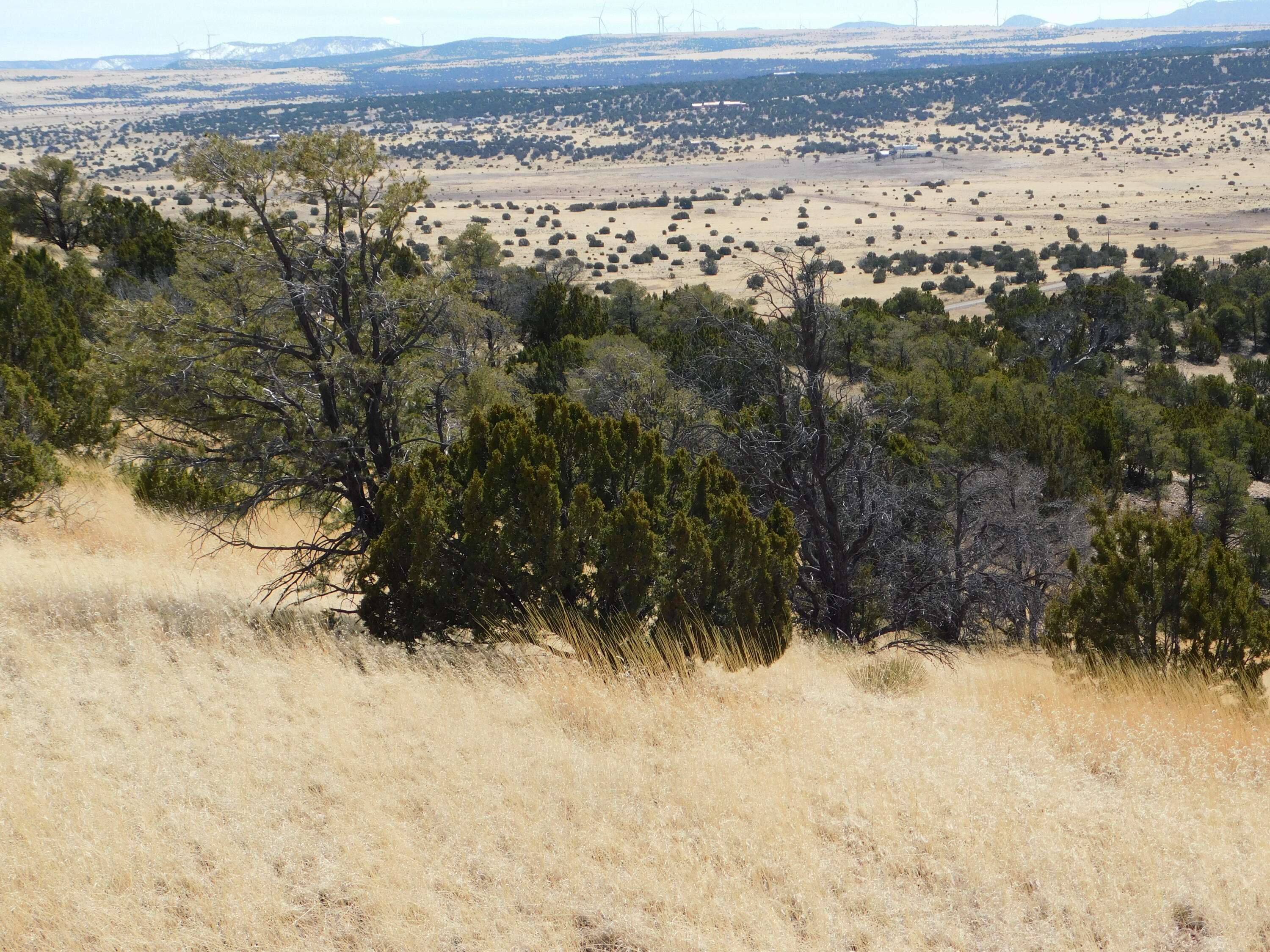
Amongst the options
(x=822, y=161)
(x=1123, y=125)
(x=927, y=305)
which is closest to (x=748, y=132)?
(x=822, y=161)

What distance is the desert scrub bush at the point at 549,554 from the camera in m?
7.69

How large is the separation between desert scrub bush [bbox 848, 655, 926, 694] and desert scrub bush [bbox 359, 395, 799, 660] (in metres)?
0.89

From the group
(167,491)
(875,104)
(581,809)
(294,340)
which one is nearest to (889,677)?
(581,809)

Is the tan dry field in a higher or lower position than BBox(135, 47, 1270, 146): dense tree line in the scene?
lower

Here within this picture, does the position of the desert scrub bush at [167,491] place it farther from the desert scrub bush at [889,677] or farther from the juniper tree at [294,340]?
the desert scrub bush at [889,677]

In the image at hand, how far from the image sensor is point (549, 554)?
7742 mm

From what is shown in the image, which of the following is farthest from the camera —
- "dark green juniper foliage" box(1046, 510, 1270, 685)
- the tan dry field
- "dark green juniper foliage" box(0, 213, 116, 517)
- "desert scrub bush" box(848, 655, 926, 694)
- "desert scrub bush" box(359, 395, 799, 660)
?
the tan dry field

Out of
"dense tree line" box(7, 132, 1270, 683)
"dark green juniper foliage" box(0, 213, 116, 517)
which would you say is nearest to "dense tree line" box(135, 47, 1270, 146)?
"dark green juniper foliage" box(0, 213, 116, 517)

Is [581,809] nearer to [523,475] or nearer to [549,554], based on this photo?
[549,554]

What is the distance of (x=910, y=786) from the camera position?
218 inches

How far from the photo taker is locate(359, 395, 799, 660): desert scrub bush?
7688mm

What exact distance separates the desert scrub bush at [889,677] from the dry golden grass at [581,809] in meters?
0.51

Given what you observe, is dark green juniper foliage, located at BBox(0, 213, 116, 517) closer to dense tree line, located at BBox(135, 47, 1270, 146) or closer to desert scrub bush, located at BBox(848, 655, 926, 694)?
desert scrub bush, located at BBox(848, 655, 926, 694)

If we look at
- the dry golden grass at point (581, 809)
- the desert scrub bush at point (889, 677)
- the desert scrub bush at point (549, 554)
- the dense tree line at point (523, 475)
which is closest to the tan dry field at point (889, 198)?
the dense tree line at point (523, 475)
